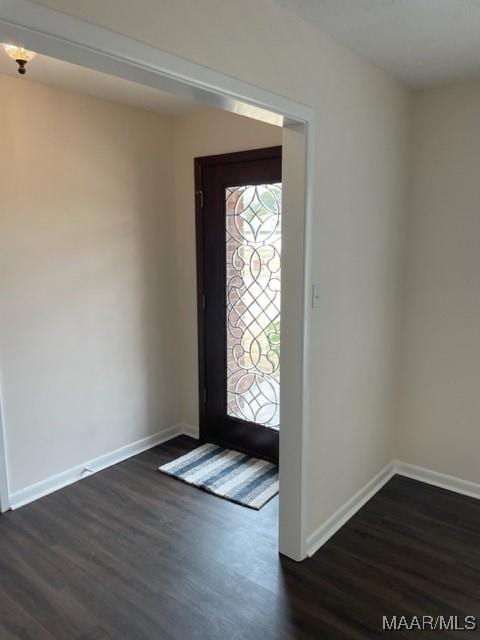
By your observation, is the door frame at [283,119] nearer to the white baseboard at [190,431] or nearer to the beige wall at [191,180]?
the beige wall at [191,180]

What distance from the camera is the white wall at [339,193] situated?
167 cm

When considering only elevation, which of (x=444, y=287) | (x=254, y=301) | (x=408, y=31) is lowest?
(x=254, y=301)

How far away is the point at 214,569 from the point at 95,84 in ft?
9.04

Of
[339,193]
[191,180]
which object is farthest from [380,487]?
[191,180]

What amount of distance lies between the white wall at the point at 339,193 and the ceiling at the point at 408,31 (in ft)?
0.28

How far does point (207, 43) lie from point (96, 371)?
229 centimetres

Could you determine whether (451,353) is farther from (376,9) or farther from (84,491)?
(84,491)

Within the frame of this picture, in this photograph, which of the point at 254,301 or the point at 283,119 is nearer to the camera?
the point at 283,119

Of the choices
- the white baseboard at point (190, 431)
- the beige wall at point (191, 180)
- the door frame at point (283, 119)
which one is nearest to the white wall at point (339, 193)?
the door frame at point (283, 119)

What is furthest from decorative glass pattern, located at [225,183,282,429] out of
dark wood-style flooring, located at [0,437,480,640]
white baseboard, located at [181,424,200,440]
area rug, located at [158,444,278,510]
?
dark wood-style flooring, located at [0,437,480,640]

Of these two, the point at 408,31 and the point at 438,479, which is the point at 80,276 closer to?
the point at 408,31

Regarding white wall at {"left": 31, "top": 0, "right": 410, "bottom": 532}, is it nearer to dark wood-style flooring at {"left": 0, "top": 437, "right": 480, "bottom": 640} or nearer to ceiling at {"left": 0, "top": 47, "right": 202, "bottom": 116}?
dark wood-style flooring at {"left": 0, "top": 437, "right": 480, "bottom": 640}

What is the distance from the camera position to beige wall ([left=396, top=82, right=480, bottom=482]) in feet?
9.29

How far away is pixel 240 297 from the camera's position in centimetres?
339
